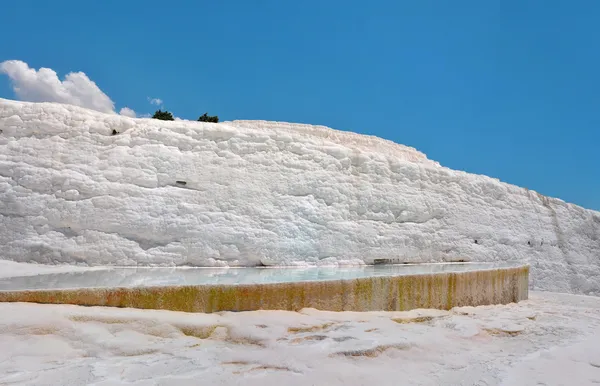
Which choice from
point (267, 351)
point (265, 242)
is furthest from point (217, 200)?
point (267, 351)

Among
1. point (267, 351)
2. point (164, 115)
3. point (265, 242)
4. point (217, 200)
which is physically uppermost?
point (164, 115)

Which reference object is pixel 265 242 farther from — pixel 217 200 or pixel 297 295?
pixel 297 295

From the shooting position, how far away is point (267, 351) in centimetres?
317

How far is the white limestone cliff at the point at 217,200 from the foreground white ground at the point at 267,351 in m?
3.29

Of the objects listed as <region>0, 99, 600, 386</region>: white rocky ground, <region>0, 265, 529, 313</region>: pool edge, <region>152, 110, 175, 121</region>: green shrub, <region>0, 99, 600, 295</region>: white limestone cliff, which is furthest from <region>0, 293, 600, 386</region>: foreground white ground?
<region>152, 110, 175, 121</region>: green shrub

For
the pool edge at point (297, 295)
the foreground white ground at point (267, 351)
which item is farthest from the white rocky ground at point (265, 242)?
the pool edge at point (297, 295)

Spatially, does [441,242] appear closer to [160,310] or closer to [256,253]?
[256,253]

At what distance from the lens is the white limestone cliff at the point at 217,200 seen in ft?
21.7

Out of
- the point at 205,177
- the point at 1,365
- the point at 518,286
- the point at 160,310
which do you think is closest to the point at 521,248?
the point at 518,286

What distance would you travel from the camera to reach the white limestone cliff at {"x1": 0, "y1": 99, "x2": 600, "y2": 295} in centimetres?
663

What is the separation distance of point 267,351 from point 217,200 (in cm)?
454

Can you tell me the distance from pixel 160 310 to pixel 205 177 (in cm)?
401

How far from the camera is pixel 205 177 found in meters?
7.57

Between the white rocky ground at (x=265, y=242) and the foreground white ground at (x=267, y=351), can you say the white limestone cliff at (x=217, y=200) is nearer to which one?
the white rocky ground at (x=265, y=242)
